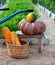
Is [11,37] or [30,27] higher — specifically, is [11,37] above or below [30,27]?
below

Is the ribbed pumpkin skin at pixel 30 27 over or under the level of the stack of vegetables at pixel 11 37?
over

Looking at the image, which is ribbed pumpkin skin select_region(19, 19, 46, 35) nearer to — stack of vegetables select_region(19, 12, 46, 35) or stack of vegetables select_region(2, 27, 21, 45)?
stack of vegetables select_region(19, 12, 46, 35)

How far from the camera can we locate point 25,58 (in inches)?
231

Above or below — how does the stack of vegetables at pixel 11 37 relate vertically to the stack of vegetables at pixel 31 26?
below

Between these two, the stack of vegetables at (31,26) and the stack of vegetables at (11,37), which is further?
the stack of vegetables at (31,26)

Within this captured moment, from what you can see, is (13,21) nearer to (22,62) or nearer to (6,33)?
(6,33)

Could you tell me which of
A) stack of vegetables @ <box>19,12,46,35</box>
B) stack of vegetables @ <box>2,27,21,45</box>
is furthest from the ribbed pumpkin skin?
stack of vegetables @ <box>2,27,21,45</box>

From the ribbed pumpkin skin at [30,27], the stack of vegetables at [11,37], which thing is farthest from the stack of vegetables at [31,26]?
the stack of vegetables at [11,37]

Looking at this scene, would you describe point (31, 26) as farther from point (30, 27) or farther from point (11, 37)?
point (11, 37)

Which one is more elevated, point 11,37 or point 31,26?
point 31,26

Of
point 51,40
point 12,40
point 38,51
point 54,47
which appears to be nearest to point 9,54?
point 12,40

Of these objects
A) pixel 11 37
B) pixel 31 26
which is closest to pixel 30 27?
pixel 31 26

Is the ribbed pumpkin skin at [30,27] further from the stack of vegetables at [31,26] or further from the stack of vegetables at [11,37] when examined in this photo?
the stack of vegetables at [11,37]

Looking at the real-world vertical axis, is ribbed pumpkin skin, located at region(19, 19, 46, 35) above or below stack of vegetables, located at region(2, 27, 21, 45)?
above
